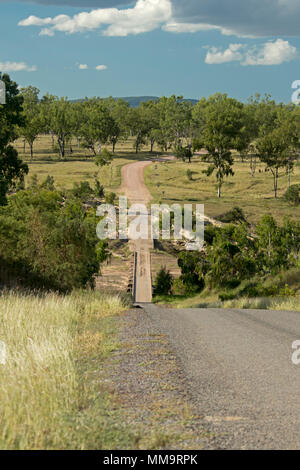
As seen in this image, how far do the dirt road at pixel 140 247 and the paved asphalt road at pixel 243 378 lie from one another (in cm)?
2277

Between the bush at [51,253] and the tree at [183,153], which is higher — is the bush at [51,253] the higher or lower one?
the lower one

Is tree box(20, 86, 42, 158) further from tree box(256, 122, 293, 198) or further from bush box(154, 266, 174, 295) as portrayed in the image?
bush box(154, 266, 174, 295)

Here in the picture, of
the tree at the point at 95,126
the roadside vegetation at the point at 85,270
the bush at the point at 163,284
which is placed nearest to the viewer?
the roadside vegetation at the point at 85,270

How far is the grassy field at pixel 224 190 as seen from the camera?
6675 cm

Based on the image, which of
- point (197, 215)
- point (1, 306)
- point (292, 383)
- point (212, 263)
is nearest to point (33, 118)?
point (197, 215)

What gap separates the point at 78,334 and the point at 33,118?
334ft

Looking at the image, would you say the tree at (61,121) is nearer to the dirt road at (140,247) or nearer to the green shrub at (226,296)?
the dirt road at (140,247)

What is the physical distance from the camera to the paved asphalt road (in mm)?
4742

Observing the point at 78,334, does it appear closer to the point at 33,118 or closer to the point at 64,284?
the point at 64,284

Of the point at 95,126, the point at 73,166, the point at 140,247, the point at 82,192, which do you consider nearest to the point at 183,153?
the point at 95,126

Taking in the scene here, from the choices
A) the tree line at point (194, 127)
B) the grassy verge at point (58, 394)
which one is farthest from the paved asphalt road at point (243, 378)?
the tree line at point (194, 127)

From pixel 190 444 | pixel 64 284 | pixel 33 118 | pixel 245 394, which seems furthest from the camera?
pixel 33 118

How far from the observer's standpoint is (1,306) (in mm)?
11797

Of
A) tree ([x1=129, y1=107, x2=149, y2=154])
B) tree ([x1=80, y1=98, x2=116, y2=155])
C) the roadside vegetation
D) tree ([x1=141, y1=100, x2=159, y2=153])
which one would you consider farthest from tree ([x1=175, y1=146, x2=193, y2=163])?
tree ([x1=129, y1=107, x2=149, y2=154])
